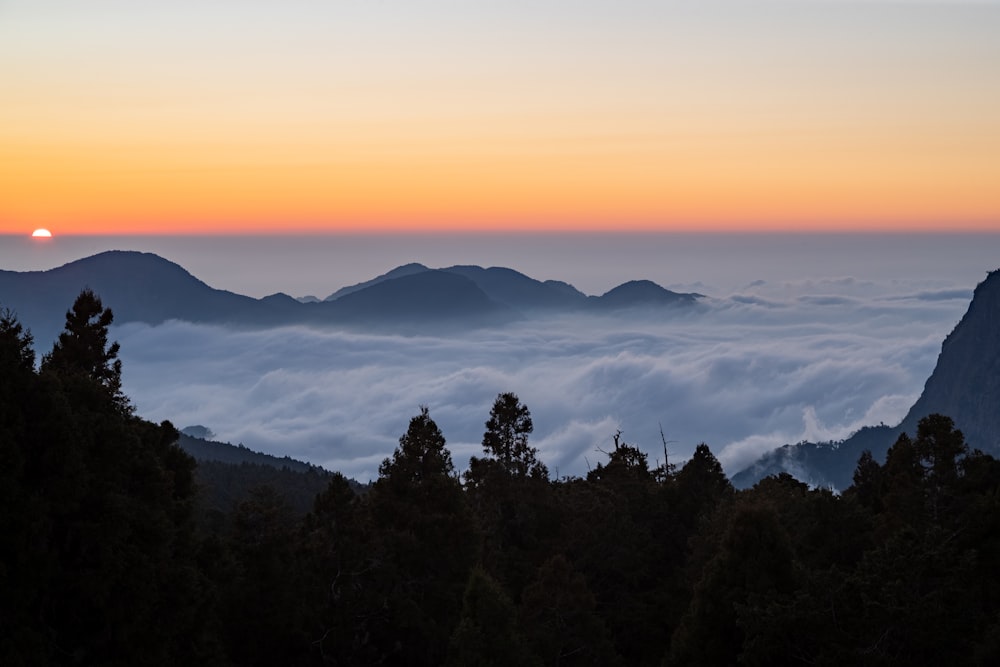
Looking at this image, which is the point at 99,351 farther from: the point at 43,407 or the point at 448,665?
the point at 448,665

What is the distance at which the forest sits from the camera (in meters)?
20.8

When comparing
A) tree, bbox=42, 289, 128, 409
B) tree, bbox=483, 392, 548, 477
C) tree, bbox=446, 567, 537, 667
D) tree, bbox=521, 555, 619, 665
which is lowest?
tree, bbox=521, 555, 619, 665

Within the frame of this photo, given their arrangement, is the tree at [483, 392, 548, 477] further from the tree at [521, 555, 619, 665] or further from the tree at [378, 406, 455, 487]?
the tree at [521, 555, 619, 665]

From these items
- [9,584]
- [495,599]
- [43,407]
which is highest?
[43,407]

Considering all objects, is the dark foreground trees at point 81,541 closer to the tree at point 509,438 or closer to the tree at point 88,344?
the tree at point 88,344

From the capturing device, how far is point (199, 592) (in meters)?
23.3

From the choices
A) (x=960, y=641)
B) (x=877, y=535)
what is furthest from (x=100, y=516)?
(x=877, y=535)

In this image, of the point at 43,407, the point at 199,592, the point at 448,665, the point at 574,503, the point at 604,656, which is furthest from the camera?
the point at 574,503

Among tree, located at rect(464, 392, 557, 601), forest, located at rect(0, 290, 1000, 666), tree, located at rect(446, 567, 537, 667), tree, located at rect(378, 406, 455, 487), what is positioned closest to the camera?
forest, located at rect(0, 290, 1000, 666)

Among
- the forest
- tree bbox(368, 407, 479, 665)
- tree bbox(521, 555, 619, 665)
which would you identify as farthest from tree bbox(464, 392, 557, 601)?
tree bbox(521, 555, 619, 665)

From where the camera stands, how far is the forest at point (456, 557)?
2075cm

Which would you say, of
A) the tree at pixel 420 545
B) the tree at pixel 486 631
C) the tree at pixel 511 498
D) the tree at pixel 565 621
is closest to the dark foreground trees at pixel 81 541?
the tree at pixel 486 631

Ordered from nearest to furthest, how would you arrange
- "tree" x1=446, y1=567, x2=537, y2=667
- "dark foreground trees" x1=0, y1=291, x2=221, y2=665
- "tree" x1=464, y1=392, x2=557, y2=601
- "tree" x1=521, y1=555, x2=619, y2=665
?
"dark foreground trees" x1=0, y1=291, x2=221, y2=665, "tree" x1=446, y1=567, x2=537, y2=667, "tree" x1=521, y1=555, x2=619, y2=665, "tree" x1=464, y1=392, x2=557, y2=601

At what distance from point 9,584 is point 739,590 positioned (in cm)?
1528
